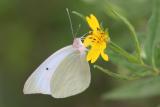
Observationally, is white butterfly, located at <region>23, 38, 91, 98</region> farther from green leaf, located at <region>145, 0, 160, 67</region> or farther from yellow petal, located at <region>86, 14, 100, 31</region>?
green leaf, located at <region>145, 0, 160, 67</region>

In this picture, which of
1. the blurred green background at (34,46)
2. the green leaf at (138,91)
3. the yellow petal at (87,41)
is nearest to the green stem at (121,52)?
the yellow petal at (87,41)

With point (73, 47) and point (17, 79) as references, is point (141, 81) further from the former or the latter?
point (17, 79)

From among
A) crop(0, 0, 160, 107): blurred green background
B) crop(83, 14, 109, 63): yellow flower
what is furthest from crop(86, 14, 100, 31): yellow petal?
crop(0, 0, 160, 107): blurred green background

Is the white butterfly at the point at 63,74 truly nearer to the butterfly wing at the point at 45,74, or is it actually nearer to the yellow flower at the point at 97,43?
the butterfly wing at the point at 45,74

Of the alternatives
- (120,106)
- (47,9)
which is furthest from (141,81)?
(47,9)

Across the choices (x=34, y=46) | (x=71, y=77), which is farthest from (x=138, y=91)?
(x=34, y=46)

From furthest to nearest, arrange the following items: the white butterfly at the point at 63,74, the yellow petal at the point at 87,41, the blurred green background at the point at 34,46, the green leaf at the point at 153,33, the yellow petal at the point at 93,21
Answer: the blurred green background at the point at 34,46 < the green leaf at the point at 153,33 < the white butterfly at the point at 63,74 < the yellow petal at the point at 87,41 < the yellow petal at the point at 93,21

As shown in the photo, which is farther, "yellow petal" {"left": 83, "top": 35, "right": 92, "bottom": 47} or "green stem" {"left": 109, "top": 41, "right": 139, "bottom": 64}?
"yellow petal" {"left": 83, "top": 35, "right": 92, "bottom": 47}

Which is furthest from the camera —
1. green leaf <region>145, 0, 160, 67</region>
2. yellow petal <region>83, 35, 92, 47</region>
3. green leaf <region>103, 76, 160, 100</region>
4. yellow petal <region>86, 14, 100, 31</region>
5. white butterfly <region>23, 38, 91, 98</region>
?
green leaf <region>103, 76, 160, 100</region>
